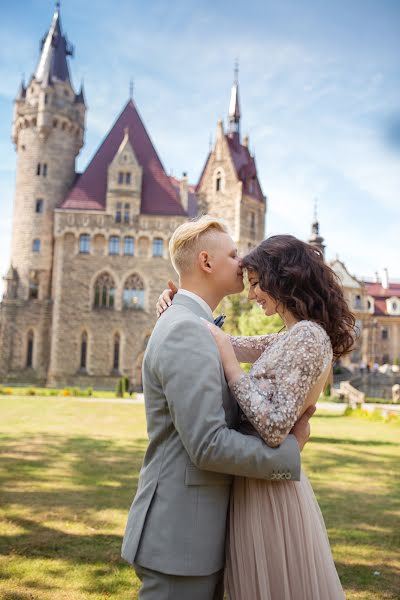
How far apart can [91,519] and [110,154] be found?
3663cm

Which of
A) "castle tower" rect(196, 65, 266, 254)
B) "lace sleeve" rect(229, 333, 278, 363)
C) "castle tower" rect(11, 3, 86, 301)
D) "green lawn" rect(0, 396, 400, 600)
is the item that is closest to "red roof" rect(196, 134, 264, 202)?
"castle tower" rect(196, 65, 266, 254)

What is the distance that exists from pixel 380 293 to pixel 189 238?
191ft

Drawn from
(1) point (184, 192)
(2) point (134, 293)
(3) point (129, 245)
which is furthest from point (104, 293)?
(1) point (184, 192)

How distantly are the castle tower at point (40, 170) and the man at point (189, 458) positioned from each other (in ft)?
121

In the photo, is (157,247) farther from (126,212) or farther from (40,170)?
(40,170)

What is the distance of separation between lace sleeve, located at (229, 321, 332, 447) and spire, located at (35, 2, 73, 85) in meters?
40.8

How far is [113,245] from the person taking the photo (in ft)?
122

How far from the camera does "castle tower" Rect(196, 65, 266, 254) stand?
38.3 m

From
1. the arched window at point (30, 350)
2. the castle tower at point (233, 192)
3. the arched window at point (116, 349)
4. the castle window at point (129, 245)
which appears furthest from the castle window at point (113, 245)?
the arched window at point (30, 350)

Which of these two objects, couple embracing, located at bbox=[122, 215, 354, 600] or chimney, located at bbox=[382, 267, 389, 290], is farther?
chimney, located at bbox=[382, 267, 389, 290]

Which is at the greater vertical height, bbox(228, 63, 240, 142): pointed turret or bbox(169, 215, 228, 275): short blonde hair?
bbox(228, 63, 240, 142): pointed turret

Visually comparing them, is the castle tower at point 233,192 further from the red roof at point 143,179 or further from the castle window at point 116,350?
the castle window at point 116,350

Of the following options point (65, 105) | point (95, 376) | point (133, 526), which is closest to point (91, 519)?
point (133, 526)

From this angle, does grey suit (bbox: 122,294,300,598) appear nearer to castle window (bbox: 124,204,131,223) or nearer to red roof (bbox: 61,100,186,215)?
castle window (bbox: 124,204,131,223)
